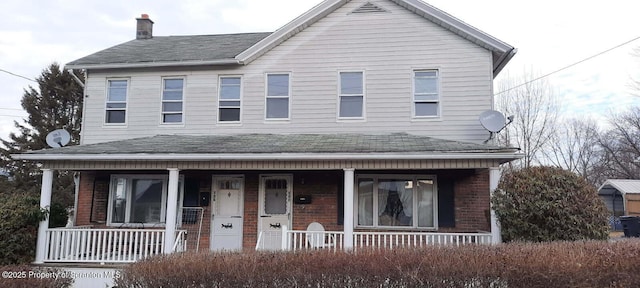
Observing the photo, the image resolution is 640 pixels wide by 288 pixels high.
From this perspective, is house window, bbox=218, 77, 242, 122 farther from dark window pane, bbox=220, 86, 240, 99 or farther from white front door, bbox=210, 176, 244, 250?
white front door, bbox=210, 176, 244, 250

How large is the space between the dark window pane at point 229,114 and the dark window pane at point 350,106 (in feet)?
9.25

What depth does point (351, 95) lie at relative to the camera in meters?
12.0

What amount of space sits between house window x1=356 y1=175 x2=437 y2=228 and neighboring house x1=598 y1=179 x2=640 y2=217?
1641cm

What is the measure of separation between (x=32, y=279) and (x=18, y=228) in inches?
157

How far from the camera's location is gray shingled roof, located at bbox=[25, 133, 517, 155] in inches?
372

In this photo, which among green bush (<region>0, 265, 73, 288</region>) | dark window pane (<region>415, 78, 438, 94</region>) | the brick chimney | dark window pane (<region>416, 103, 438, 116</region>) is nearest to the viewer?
green bush (<region>0, 265, 73, 288</region>)

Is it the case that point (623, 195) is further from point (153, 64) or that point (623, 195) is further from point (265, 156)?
point (153, 64)

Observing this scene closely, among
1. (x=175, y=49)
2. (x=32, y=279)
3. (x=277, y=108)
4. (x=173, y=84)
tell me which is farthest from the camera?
(x=175, y=49)

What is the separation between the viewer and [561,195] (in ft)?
25.5

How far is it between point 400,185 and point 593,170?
35188 mm

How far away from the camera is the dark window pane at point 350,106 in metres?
12.0

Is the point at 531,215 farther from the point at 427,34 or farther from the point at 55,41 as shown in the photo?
the point at 55,41

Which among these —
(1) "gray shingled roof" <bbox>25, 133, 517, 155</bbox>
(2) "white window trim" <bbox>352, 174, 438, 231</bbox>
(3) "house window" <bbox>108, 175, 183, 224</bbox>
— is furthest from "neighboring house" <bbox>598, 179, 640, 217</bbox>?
(3) "house window" <bbox>108, 175, 183, 224</bbox>

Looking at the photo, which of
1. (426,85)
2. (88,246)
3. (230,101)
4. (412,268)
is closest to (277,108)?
(230,101)
